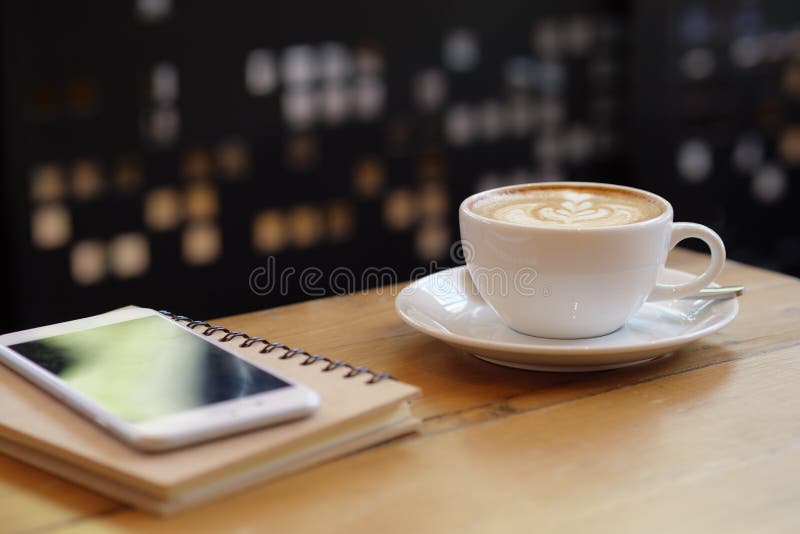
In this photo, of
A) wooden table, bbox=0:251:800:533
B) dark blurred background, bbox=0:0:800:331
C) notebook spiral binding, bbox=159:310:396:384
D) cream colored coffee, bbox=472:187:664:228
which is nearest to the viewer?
wooden table, bbox=0:251:800:533

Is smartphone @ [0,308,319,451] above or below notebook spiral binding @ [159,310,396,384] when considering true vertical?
above

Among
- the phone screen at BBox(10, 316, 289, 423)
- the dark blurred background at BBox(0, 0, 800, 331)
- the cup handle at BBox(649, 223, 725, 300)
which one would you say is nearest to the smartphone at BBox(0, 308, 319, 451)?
the phone screen at BBox(10, 316, 289, 423)

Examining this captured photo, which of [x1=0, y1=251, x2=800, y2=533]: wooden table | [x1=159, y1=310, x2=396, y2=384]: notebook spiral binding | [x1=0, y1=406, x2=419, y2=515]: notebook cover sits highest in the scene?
[x1=159, y1=310, x2=396, y2=384]: notebook spiral binding

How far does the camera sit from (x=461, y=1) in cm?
182

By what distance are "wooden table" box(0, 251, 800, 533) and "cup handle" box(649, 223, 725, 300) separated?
0.14 feet

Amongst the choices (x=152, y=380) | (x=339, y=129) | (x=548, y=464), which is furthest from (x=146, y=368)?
(x=339, y=129)

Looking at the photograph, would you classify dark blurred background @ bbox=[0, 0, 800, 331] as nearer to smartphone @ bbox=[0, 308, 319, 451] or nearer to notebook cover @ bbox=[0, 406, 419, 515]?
smartphone @ bbox=[0, 308, 319, 451]

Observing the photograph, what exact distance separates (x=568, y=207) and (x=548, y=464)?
258mm

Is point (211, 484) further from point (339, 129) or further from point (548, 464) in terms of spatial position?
point (339, 129)

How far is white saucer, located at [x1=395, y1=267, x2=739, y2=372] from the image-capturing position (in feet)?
2.29

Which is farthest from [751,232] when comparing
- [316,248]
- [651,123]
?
[316,248]

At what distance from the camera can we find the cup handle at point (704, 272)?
763 mm

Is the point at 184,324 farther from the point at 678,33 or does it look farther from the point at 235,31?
the point at 678,33

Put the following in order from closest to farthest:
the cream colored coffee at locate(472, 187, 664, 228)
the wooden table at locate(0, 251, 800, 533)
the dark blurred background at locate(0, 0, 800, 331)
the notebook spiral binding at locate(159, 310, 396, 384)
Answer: the wooden table at locate(0, 251, 800, 533) < the notebook spiral binding at locate(159, 310, 396, 384) < the cream colored coffee at locate(472, 187, 664, 228) < the dark blurred background at locate(0, 0, 800, 331)
